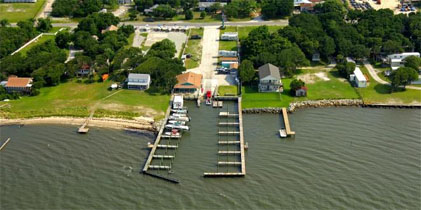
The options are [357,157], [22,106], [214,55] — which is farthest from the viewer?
[214,55]

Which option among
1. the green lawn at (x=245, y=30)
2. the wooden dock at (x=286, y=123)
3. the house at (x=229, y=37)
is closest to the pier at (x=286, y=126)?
the wooden dock at (x=286, y=123)

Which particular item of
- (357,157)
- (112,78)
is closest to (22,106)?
(112,78)

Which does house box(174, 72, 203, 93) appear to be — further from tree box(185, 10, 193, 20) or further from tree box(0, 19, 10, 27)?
tree box(0, 19, 10, 27)

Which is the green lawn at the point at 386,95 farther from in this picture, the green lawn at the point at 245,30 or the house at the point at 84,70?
the house at the point at 84,70

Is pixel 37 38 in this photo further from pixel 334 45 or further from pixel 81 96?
pixel 334 45

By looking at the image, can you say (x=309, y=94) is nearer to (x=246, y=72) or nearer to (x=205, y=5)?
(x=246, y=72)

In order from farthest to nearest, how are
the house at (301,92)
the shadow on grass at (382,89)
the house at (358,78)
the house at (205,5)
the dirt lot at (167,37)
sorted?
the house at (205,5), the dirt lot at (167,37), the house at (358,78), the shadow on grass at (382,89), the house at (301,92)

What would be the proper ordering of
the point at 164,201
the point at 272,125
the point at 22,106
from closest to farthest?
the point at 164,201
the point at 272,125
the point at 22,106
